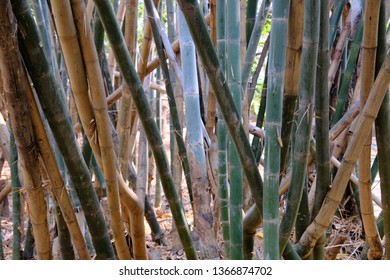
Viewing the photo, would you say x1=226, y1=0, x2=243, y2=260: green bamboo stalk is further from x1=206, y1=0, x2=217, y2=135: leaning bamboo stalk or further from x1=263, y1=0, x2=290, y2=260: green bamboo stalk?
x1=206, y1=0, x2=217, y2=135: leaning bamboo stalk

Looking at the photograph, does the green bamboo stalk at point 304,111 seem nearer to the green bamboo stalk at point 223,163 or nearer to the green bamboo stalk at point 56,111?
the green bamboo stalk at point 223,163

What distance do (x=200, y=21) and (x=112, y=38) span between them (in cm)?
19

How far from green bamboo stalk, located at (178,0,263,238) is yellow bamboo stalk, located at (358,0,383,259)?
27 cm

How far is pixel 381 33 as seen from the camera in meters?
1.19

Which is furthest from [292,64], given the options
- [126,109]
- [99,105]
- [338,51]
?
[338,51]

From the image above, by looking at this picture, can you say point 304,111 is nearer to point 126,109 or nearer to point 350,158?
point 350,158

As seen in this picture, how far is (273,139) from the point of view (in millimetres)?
956

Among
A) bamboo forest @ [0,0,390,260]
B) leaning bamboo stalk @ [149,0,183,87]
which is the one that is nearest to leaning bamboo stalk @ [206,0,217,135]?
bamboo forest @ [0,0,390,260]

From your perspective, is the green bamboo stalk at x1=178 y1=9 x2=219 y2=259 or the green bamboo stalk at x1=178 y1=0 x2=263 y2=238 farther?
the green bamboo stalk at x1=178 y1=9 x2=219 y2=259

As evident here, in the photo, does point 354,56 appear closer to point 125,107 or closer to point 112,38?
point 125,107

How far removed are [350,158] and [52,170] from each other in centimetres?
57

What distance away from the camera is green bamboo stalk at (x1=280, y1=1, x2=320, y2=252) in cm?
97

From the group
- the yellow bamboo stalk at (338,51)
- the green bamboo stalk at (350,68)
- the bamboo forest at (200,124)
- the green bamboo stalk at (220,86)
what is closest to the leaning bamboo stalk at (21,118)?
the bamboo forest at (200,124)
